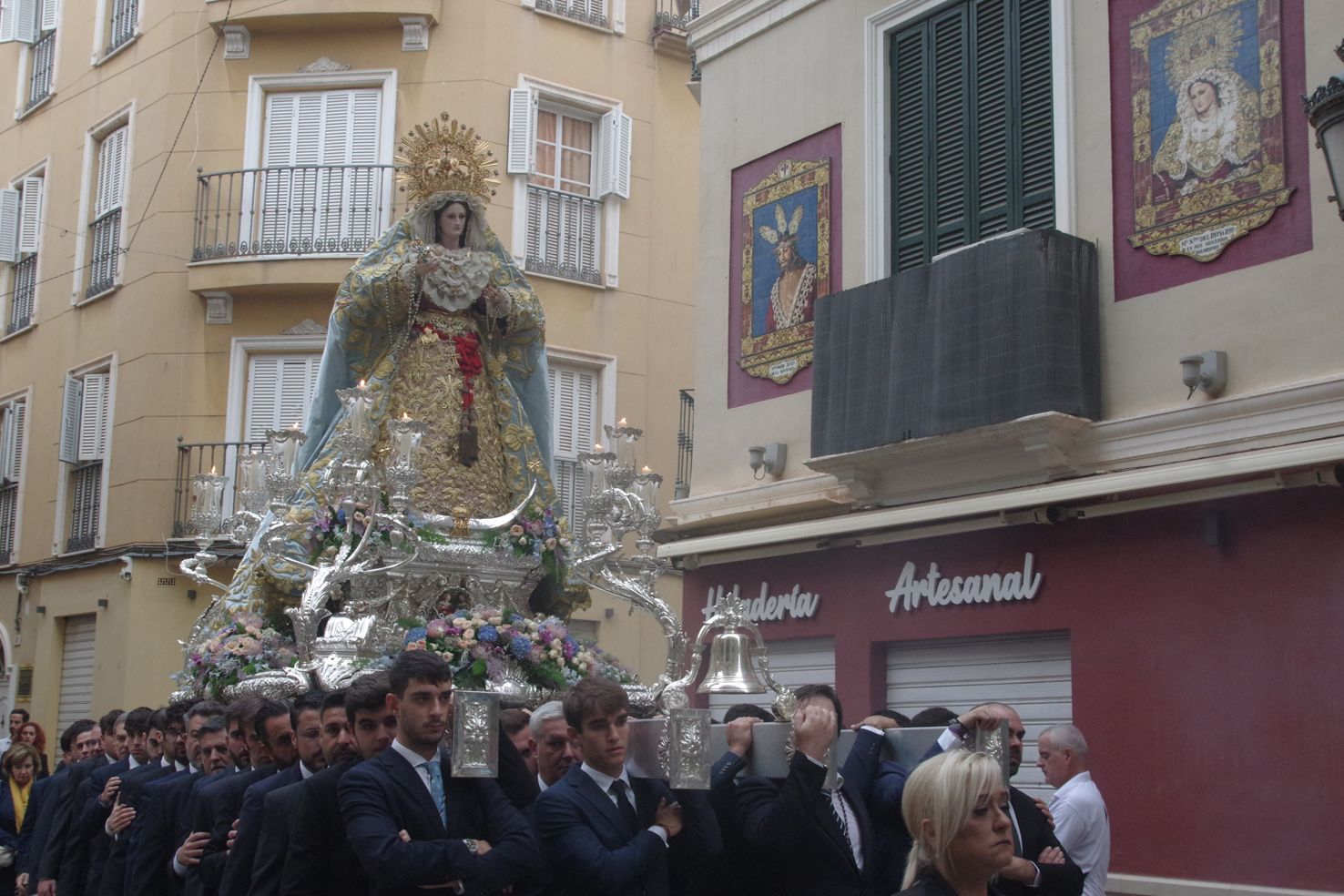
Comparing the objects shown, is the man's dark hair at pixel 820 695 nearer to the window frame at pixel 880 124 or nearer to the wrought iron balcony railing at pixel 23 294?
the window frame at pixel 880 124

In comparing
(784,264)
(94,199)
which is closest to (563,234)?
(94,199)

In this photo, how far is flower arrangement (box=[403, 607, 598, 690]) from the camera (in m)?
7.80

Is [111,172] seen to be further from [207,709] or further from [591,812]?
[591,812]

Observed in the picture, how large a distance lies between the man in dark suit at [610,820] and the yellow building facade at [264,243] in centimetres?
1260

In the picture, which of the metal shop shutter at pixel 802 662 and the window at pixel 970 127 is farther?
the metal shop shutter at pixel 802 662

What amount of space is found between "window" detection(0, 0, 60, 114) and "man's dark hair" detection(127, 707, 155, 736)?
46.6ft

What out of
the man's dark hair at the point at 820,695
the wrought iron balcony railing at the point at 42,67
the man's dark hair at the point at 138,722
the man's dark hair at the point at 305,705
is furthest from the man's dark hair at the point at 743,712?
the wrought iron balcony railing at the point at 42,67

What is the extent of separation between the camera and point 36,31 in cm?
2109

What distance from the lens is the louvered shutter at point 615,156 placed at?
18484mm

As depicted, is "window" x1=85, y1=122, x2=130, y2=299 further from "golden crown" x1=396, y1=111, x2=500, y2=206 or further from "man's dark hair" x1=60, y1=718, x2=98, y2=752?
"golden crown" x1=396, y1=111, x2=500, y2=206

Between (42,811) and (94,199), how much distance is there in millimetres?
11969

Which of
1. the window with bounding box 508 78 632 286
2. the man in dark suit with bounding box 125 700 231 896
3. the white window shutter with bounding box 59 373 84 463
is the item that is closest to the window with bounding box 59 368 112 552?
the white window shutter with bounding box 59 373 84 463

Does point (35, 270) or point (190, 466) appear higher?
point (35, 270)

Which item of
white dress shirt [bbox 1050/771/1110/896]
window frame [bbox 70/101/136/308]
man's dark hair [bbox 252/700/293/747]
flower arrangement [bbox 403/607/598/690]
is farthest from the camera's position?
window frame [bbox 70/101/136/308]
